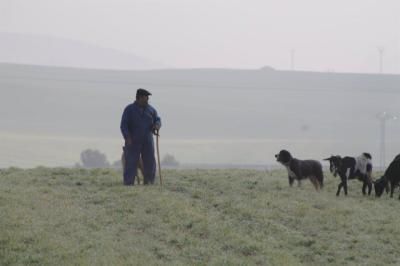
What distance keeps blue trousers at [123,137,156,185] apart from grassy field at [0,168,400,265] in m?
0.47

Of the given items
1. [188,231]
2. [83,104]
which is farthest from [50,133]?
[188,231]

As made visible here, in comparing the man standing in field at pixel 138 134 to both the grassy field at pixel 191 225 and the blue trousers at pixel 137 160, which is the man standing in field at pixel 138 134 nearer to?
the blue trousers at pixel 137 160

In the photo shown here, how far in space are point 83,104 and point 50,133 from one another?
15.6 meters

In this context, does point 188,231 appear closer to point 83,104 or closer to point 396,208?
point 396,208

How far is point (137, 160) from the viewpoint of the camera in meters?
19.4

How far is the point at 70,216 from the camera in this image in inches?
574

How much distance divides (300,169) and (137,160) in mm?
4164

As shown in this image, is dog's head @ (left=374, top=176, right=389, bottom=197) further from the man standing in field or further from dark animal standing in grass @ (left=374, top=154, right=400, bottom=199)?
the man standing in field

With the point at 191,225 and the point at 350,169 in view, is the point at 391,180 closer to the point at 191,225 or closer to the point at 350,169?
the point at 350,169

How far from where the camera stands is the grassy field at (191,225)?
12.2 meters

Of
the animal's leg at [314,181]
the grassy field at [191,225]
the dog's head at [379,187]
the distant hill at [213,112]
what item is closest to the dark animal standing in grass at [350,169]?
the dog's head at [379,187]

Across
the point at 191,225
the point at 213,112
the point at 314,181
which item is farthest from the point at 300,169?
the point at 213,112

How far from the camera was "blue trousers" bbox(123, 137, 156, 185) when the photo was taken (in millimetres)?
19281

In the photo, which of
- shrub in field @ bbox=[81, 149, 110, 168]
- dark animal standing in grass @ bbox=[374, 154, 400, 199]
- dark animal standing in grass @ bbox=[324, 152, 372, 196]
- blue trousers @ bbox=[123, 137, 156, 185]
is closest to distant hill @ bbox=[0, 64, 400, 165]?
shrub in field @ bbox=[81, 149, 110, 168]
